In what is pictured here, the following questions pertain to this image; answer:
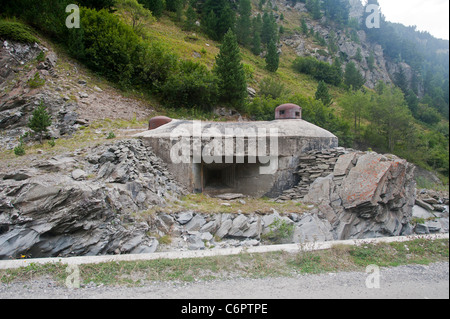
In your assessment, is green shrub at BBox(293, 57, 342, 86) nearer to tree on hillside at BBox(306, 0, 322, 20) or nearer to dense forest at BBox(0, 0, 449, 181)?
dense forest at BBox(0, 0, 449, 181)

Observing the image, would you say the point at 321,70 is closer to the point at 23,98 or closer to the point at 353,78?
the point at 353,78

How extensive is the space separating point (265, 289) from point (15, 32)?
16307 millimetres

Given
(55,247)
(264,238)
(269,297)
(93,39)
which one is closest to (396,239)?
(264,238)

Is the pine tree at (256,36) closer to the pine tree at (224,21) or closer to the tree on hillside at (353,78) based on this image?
the pine tree at (224,21)

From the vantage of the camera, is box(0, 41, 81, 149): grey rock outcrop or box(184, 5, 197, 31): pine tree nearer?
box(0, 41, 81, 149): grey rock outcrop

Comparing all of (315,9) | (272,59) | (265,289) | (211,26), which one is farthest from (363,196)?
(315,9)

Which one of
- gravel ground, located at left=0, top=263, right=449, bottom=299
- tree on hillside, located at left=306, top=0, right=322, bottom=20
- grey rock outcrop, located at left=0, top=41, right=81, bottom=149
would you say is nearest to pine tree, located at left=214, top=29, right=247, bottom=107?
grey rock outcrop, located at left=0, top=41, right=81, bottom=149

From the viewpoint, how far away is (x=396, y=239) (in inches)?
221

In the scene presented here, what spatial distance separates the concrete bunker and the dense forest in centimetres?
520

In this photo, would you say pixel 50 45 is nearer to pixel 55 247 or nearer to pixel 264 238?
pixel 55 247

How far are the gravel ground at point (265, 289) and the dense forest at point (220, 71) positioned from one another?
376 cm

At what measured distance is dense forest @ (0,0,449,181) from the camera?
15148 millimetres

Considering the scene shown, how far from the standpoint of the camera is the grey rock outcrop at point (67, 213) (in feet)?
16.3

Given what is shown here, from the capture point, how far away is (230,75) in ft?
60.6
